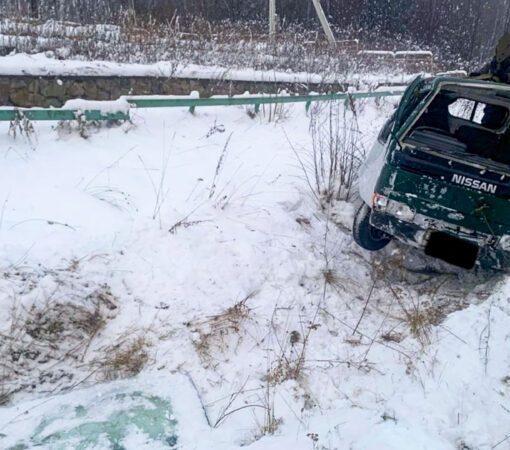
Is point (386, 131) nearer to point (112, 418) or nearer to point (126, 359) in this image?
point (126, 359)

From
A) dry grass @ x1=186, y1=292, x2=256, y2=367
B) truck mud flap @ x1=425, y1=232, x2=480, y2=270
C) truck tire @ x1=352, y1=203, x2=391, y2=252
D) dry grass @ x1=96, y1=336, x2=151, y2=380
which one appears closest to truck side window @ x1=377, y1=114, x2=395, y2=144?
truck tire @ x1=352, y1=203, x2=391, y2=252

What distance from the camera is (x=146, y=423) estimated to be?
102 inches

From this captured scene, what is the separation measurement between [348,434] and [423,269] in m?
2.21

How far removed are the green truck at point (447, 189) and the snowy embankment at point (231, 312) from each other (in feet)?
1.82

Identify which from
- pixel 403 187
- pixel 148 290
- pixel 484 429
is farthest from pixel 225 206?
pixel 484 429

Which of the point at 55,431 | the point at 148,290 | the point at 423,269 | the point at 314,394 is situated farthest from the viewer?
the point at 423,269

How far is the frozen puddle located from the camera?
7.88 ft

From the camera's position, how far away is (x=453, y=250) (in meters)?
3.49

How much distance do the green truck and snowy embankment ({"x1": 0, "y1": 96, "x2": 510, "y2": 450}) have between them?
0.55 m

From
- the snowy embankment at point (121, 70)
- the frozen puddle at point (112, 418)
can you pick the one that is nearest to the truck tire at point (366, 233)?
the frozen puddle at point (112, 418)

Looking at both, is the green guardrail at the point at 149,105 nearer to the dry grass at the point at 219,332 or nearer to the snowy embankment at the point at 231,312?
the snowy embankment at the point at 231,312

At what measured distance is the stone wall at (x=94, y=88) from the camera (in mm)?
5648

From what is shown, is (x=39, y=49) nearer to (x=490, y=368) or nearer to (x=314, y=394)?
(x=314, y=394)

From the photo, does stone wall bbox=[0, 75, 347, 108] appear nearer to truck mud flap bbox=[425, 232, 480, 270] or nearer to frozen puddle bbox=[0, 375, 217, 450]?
frozen puddle bbox=[0, 375, 217, 450]
